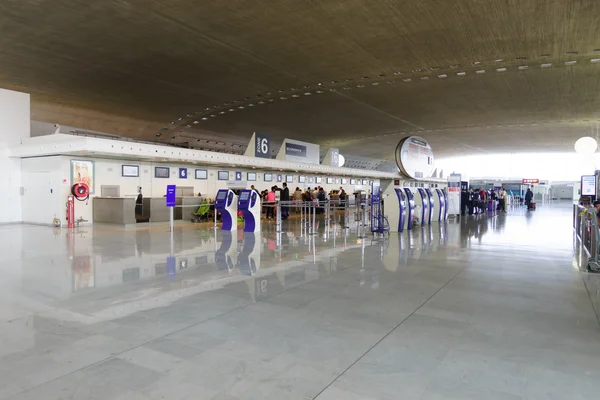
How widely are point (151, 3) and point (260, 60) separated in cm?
492

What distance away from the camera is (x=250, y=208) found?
12.4 meters

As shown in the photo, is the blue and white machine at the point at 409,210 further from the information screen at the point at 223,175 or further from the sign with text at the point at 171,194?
the information screen at the point at 223,175

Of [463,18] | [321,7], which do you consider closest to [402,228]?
[463,18]

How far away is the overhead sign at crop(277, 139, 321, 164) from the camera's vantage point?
64.6 ft

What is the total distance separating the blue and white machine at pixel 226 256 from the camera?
6837mm

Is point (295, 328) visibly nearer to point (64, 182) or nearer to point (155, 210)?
point (64, 182)

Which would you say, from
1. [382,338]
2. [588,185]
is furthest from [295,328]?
[588,185]

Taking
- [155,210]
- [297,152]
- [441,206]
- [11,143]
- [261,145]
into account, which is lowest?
[155,210]

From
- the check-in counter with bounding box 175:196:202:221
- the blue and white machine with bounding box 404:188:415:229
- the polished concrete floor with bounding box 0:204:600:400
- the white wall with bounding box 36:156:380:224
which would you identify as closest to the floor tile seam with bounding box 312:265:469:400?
the polished concrete floor with bounding box 0:204:600:400

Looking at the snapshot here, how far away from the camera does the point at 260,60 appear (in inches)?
543

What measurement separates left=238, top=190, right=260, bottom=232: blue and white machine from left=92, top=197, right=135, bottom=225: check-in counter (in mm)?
4593

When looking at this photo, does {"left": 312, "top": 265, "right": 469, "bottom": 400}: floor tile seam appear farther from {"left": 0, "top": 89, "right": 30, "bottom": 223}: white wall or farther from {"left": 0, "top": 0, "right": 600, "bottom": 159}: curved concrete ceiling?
{"left": 0, "top": 89, "right": 30, "bottom": 223}: white wall

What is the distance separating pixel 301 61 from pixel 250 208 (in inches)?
217

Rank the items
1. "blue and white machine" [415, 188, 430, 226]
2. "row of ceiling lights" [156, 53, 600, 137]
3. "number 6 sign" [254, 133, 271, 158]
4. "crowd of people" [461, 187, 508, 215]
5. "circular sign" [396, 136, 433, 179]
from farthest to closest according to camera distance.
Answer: "crowd of people" [461, 187, 508, 215] → "number 6 sign" [254, 133, 271, 158] → "circular sign" [396, 136, 433, 179] → "blue and white machine" [415, 188, 430, 226] → "row of ceiling lights" [156, 53, 600, 137]
